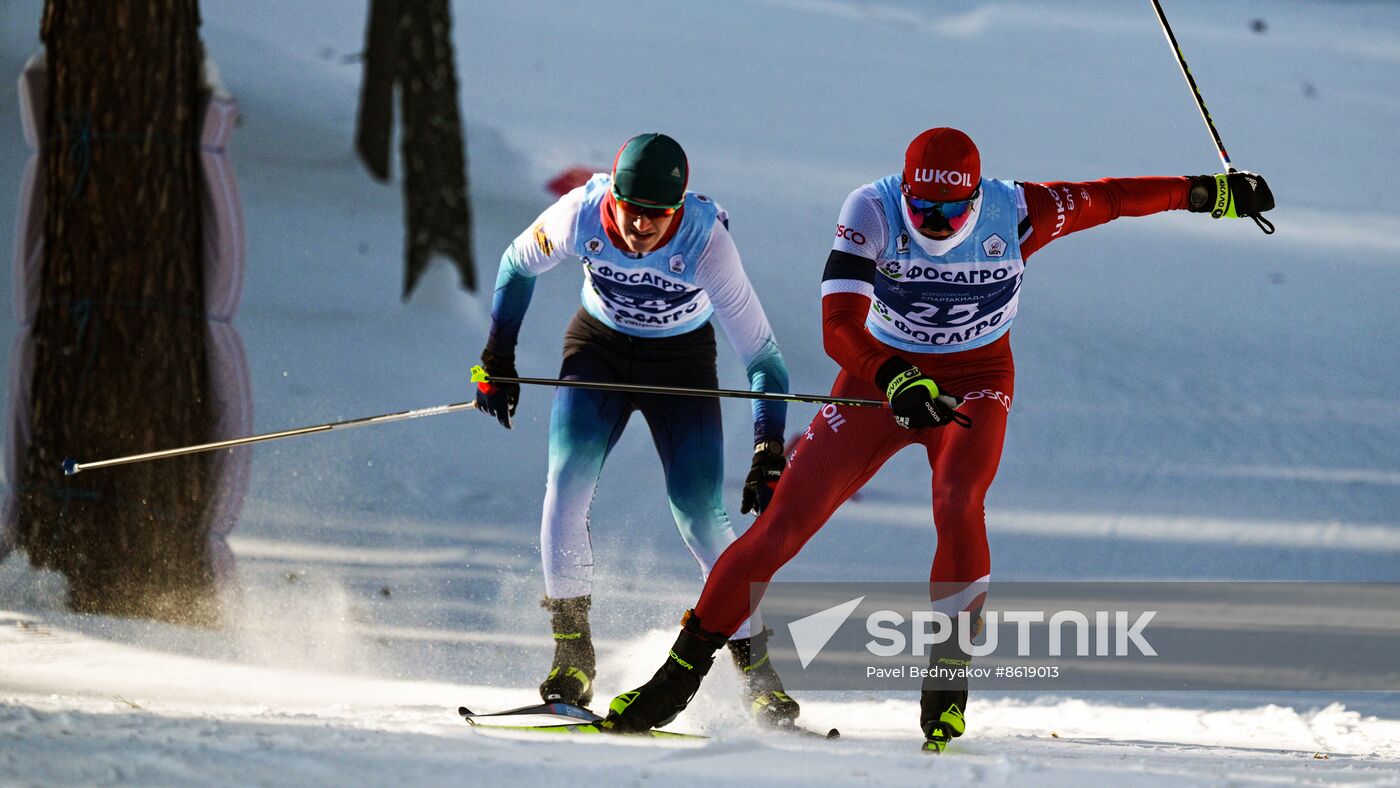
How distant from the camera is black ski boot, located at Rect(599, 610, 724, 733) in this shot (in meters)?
4.43

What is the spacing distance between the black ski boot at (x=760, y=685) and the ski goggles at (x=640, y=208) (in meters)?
1.39

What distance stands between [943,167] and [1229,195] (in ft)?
3.23

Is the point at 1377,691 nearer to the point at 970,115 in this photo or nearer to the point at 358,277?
the point at 358,277

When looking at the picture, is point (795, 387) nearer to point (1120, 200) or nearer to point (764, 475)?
point (764, 475)

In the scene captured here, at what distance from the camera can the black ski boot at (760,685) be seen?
4.95 meters

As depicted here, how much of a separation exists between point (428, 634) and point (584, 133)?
11.8 meters

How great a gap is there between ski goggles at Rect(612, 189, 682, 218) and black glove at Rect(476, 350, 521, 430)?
73 centimetres

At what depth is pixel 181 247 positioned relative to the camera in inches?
263

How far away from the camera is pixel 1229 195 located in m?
4.79

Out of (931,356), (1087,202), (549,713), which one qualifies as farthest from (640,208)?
(549,713)

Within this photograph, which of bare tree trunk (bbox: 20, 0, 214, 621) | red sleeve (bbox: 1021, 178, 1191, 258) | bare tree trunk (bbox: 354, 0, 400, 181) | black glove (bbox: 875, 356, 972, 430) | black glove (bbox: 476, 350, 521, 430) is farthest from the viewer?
bare tree trunk (bbox: 354, 0, 400, 181)

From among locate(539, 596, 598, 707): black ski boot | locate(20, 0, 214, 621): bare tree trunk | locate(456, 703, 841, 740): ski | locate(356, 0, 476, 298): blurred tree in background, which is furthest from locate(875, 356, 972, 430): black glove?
locate(356, 0, 476, 298): blurred tree in background

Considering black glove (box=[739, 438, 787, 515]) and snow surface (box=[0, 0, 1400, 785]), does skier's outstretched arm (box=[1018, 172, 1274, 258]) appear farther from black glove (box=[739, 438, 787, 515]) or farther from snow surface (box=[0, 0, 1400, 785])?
snow surface (box=[0, 0, 1400, 785])

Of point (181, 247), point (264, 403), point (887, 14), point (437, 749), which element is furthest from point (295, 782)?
point (887, 14)
